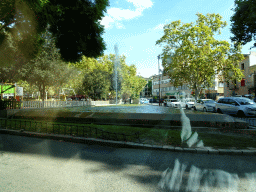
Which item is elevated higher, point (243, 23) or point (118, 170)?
point (243, 23)

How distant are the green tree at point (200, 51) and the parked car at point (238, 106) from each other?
13124 mm

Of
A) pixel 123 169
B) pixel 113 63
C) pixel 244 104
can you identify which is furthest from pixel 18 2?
pixel 113 63

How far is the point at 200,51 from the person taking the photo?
29.2 m

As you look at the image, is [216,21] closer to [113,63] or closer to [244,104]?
[244,104]

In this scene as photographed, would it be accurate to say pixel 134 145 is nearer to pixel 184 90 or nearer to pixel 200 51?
pixel 200 51

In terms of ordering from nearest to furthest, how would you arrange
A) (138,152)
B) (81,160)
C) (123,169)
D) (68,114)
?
(123,169), (81,160), (138,152), (68,114)

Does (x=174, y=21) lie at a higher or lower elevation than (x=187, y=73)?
higher

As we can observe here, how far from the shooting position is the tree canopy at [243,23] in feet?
43.0

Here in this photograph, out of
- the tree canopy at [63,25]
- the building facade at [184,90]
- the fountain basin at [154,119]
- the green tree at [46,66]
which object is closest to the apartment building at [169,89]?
the building facade at [184,90]

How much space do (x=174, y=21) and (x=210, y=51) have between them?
6.91 metres

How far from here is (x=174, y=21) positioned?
3080 cm

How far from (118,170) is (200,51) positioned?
92.4 ft

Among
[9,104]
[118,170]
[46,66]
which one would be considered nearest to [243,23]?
[118,170]

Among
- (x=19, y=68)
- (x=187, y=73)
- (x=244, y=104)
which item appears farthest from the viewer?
(x=187, y=73)
